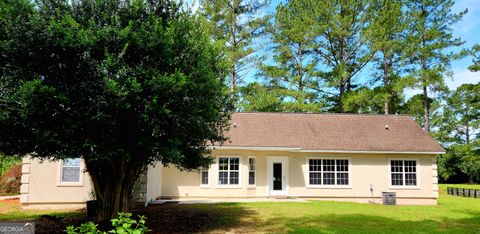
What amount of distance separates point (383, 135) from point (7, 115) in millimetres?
18636

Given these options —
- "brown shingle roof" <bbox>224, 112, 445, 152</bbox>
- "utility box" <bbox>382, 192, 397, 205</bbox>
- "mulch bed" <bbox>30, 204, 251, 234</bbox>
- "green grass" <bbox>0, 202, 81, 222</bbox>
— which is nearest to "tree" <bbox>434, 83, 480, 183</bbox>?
"brown shingle roof" <bbox>224, 112, 445, 152</bbox>

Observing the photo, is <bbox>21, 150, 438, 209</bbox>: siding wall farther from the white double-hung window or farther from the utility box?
the white double-hung window

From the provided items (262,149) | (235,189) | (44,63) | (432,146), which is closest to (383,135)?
(432,146)

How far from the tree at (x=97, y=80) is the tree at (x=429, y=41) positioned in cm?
2630

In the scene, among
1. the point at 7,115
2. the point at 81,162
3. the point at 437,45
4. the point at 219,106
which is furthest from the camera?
the point at 437,45

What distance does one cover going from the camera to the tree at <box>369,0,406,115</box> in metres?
31.2

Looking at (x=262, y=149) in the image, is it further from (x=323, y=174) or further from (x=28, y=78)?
(x=28, y=78)

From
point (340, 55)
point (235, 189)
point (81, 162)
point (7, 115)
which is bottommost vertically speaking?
point (235, 189)

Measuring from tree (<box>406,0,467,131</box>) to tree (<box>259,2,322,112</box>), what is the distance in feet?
27.1

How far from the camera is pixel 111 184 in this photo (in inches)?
422

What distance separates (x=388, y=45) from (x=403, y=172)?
14757 millimetres

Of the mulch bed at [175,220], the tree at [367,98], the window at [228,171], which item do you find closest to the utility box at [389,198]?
the window at [228,171]

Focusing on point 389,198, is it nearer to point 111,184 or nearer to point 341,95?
point 111,184

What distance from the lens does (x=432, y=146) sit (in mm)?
20297
